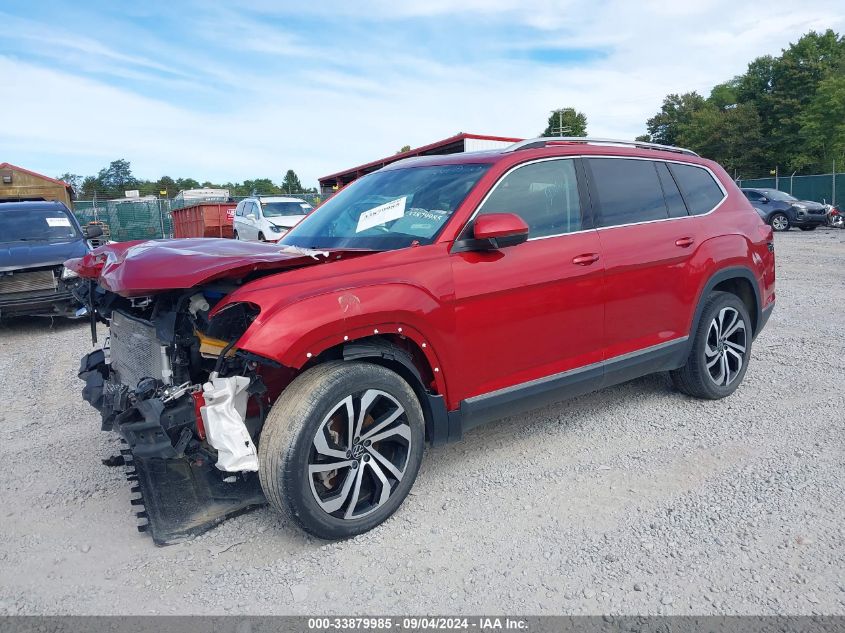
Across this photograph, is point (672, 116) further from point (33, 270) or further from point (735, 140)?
point (33, 270)

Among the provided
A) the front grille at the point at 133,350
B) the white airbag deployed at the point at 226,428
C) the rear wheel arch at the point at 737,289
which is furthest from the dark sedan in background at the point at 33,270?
the rear wheel arch at the point at 737,289

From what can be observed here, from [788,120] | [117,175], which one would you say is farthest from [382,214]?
[117,175]

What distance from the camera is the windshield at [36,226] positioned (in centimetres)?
867

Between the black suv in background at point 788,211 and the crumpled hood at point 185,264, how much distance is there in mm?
22008

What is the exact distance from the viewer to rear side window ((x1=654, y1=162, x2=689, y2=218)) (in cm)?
435

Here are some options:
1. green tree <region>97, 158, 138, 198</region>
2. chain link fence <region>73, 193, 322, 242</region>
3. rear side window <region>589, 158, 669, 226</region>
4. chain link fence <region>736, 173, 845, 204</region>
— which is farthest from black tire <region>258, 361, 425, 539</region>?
green tree <region>97, 158, 138, 198</region>

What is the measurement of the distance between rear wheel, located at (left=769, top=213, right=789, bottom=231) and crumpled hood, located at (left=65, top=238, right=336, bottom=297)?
23.2 m

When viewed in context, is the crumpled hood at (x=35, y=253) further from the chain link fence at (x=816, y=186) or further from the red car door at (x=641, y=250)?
the chain link fence at (x=816, y=186)

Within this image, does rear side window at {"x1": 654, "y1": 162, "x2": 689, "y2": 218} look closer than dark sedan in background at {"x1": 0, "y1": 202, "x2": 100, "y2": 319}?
Yes

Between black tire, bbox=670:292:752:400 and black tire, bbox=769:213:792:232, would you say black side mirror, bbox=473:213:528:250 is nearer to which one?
black tire, bbox=670:292:752:400

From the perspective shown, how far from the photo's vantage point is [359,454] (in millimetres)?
2961

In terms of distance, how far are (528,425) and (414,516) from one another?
4.60 ft

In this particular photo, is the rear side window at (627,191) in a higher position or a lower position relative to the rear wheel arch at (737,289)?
higher

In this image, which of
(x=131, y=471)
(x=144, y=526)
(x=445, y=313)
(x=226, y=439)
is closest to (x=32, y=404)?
(x=131, y=471)
